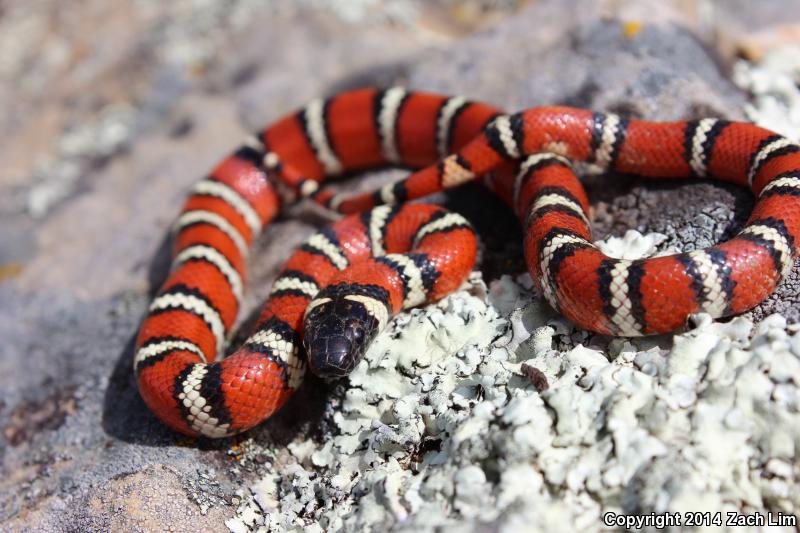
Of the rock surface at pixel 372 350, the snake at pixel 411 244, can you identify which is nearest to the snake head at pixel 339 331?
the snake at pixel 411 244

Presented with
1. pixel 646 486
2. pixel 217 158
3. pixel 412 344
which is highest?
pixel 646 486

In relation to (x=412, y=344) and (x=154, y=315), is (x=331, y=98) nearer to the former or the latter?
(x=154, y=315)

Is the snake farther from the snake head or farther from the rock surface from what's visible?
the rock surface

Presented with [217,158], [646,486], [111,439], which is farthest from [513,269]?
[217,158]

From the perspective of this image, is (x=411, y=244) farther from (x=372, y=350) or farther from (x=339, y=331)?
(x=339, y=331)

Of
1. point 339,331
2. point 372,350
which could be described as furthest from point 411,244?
point 339,331
